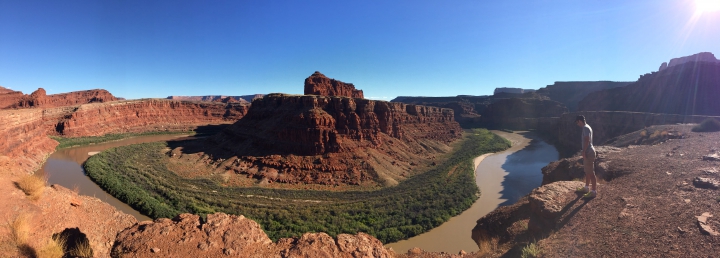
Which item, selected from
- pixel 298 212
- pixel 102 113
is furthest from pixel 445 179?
pixel 102 113

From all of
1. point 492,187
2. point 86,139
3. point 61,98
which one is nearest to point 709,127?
point 492,187

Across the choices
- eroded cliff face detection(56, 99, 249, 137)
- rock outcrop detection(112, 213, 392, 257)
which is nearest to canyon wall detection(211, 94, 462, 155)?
rock outcrop detection(112, 213, 392, 257)

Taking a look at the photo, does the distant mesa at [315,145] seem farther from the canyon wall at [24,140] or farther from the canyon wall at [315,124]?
the canyon wall at [24,140]

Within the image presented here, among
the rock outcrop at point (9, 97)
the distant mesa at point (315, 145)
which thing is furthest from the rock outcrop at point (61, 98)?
the distant mesa at point (315, 145)

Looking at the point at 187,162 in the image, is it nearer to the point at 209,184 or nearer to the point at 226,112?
the point at 209,184

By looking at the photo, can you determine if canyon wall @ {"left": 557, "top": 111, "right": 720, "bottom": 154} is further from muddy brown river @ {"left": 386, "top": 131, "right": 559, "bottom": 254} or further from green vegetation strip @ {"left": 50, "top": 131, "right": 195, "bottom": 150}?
green vegetation strip @ {"left": 50, "top": 131, "right": 195, "bottom": 150}

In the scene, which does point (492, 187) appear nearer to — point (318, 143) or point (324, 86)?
point (318, 143)
